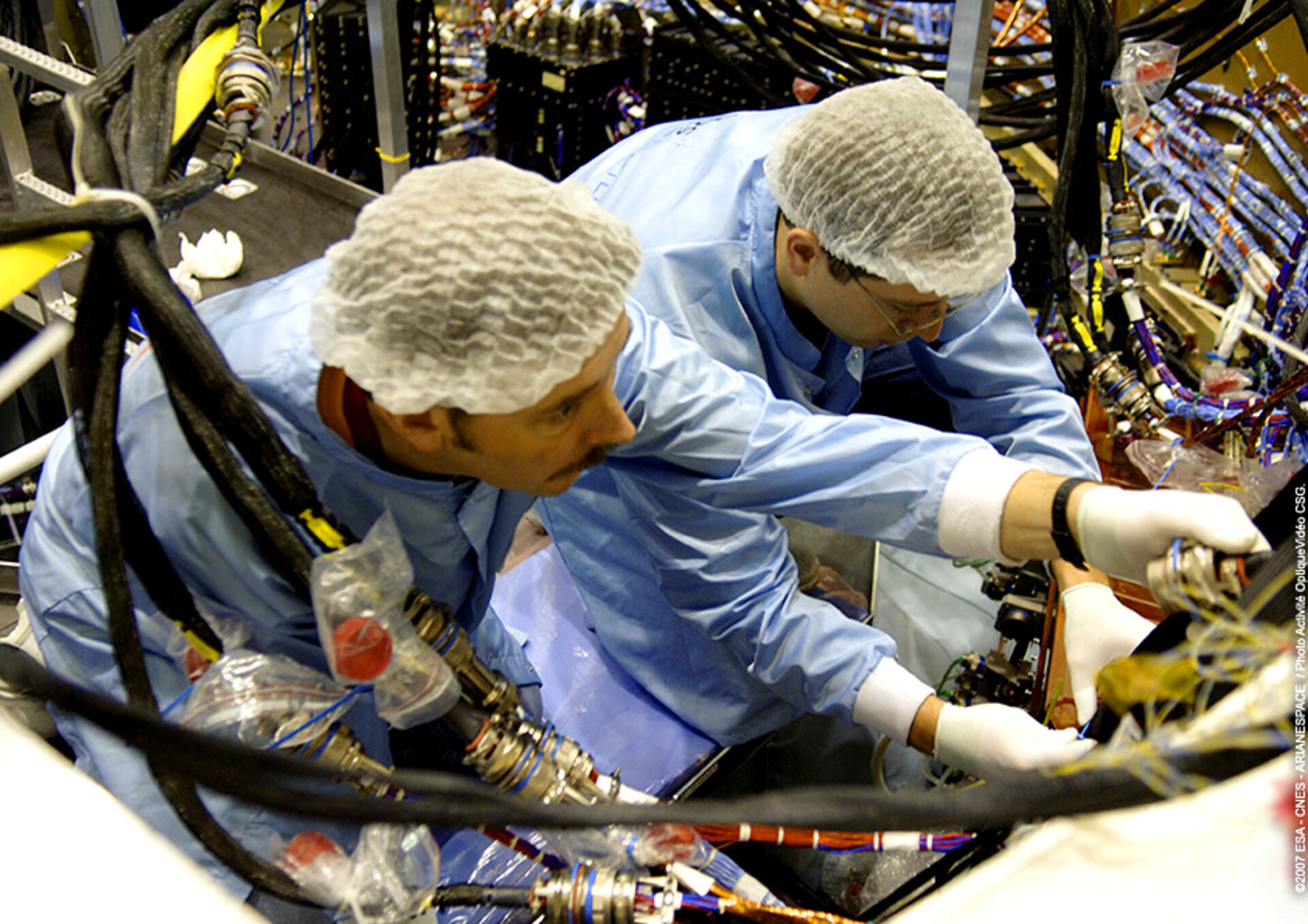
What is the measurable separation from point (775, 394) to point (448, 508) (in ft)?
2.51

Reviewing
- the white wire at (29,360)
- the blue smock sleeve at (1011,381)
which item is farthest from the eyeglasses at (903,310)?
the white wire at (29,360)

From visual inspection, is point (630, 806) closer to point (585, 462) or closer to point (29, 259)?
point (585, 462)

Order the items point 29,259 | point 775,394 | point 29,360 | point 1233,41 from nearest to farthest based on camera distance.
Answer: point 29,360, point 29,259, point 775,394, point 1233,41

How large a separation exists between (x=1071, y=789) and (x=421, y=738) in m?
1.19

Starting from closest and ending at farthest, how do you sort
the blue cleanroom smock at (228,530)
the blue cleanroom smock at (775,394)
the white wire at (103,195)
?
the white wire at (103,195), the blue cleanroom smock at (228,530), the blue cleanroom smock at (775,394)

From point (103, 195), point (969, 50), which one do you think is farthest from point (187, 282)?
point (969, 50)

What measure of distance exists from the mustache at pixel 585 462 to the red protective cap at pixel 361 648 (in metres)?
0.25

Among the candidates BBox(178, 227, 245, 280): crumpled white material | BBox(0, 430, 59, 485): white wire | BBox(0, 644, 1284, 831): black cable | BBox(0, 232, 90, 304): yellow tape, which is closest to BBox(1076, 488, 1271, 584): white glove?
BBox(0, 644, 1284, 831): black cable

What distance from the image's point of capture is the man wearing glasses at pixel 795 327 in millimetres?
1346

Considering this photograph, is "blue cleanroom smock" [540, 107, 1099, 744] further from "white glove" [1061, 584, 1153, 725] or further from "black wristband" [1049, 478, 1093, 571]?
"black wristband" [1049, 478, 1093, 571]

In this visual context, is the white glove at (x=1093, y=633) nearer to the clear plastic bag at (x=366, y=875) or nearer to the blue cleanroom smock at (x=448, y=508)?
the blue cleanroom smock at (x=448, y=508)

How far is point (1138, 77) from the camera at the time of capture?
1714 mm

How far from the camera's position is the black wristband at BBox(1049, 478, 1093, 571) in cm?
101

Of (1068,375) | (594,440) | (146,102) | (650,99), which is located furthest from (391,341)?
(650,99)
